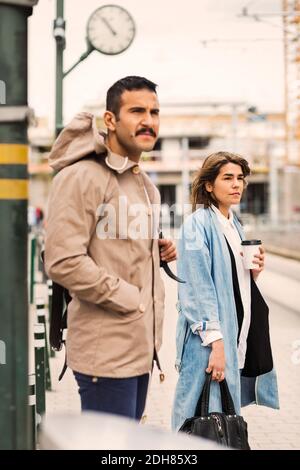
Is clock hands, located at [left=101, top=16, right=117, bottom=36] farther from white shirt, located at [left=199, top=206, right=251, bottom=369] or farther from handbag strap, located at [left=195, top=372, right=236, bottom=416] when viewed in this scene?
handbag strap, located at [left=195, top=372, right=236, bottom=416]

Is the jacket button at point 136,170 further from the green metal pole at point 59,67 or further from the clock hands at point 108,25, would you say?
the clock hands at point 108,25

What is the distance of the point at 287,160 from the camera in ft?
202

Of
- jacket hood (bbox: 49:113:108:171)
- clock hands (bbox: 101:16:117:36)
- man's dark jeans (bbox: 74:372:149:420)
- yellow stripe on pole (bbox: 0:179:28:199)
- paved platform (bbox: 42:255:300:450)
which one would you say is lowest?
paved platform (bbox: 42:255:300:450)

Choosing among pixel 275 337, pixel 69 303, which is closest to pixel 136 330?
pixel 69 303

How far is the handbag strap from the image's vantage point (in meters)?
3.92

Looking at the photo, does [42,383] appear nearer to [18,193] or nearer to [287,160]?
[18,193]

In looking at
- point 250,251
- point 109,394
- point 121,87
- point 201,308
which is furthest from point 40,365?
point 121,87

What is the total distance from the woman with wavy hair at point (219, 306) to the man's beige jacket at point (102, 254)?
1022mm

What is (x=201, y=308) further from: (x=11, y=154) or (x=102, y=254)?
(x=11, y=154)

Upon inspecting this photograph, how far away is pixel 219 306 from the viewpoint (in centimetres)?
406

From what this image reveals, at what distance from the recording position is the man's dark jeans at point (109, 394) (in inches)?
114

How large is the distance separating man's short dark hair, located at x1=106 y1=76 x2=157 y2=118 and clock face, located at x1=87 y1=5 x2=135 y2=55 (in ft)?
24.5

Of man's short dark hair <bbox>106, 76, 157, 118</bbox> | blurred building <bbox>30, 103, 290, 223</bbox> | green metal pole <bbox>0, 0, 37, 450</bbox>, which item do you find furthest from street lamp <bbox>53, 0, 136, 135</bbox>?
blurred building <bbox>30, 103, 290, 223</bbox>

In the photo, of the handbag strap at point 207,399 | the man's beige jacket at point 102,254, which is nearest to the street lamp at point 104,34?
the handbag strap at point 207,399
